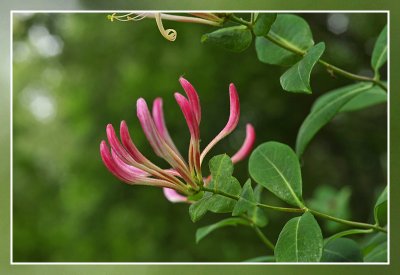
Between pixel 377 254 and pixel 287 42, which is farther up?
pixel 287 42

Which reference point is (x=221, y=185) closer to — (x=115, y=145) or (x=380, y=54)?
(x=115, y=145)

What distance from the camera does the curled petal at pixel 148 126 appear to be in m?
0.72

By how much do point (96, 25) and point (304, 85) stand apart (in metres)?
2.82

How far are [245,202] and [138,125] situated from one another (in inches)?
90.8

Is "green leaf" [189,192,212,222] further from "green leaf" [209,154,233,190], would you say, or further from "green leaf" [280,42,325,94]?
"green leaf" [280,42,325,94]

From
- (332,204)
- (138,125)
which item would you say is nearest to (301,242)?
(332,204)

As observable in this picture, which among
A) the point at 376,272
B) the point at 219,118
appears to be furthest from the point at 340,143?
the point at 376,272

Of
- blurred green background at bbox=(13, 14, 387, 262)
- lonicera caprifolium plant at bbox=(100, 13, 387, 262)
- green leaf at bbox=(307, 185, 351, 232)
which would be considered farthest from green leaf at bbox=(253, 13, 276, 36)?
blurred green background at bbox=(13, 14, 387, 262)

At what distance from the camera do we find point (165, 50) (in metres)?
3.15

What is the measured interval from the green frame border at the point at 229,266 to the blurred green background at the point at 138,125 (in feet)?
3.95

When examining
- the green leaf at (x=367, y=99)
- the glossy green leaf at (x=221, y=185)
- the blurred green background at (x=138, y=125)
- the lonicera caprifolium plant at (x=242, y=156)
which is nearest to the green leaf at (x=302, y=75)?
the lonicera caprifolium plant at (x=242, y=156)

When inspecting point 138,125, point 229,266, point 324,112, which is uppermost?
point 138,125

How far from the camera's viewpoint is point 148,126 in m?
0.73
